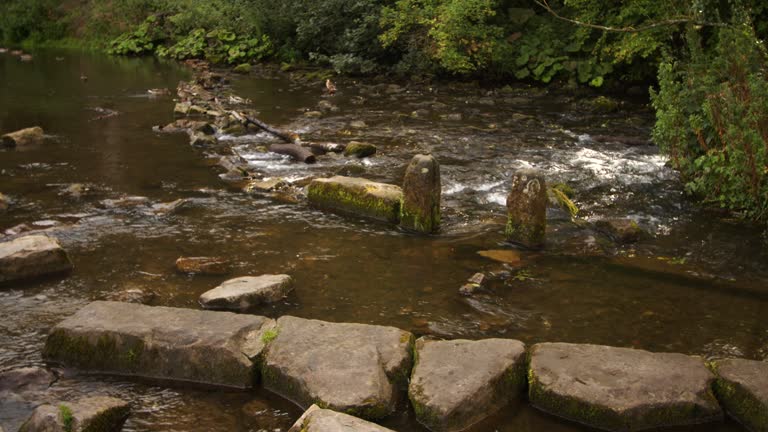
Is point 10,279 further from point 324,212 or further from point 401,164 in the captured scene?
point 401,164

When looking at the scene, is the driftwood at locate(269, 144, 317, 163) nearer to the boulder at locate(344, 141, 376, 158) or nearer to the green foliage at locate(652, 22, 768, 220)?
the boulder at locate(344, 141, 376, 158)

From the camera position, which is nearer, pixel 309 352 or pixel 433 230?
pixel 309 352

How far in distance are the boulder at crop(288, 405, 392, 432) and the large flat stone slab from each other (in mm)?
949

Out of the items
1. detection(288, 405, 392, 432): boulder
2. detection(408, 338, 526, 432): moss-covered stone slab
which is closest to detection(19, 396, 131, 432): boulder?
detection(288, 405, 392, 432): boulder

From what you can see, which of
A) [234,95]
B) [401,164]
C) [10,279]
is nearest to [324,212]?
[401,164]

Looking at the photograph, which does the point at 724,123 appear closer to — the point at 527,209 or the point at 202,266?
the point at 527,209

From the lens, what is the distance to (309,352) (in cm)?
457

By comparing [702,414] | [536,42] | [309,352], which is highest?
[536,42]

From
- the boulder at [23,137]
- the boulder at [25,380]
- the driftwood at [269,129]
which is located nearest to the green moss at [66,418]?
the boulder at [25,380]

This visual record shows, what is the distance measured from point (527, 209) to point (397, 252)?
1364 mm

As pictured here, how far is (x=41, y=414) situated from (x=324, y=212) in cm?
463

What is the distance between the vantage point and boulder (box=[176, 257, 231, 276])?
6.39 m

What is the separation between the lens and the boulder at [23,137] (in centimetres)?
1143

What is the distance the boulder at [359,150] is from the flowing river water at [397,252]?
231mm
